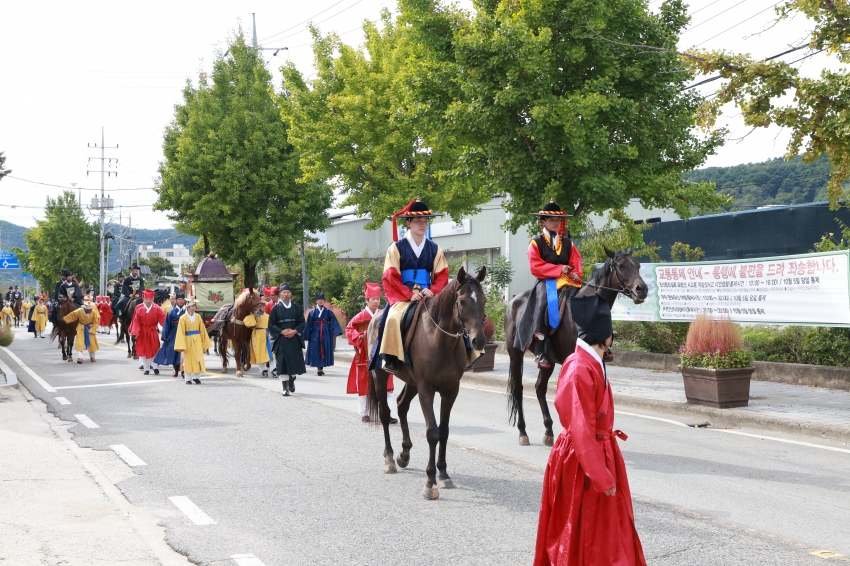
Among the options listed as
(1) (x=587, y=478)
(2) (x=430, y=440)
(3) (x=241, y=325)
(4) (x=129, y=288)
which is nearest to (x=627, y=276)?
(2) (x=430, y=440)

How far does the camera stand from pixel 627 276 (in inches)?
379

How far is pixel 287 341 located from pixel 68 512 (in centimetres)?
927

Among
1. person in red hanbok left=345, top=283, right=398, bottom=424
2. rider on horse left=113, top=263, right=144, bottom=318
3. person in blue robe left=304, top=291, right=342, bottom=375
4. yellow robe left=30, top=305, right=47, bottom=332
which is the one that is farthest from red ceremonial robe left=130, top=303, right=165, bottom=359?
yellow robe left=30, top=305, right=47, bottom=332

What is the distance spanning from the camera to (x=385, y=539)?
6270mm

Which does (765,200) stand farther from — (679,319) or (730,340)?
(730,340)

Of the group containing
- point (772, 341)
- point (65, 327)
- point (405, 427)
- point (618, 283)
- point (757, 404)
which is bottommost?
point (757, 404)

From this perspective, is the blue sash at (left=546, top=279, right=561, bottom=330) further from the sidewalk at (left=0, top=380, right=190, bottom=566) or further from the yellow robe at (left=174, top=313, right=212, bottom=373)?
the yellow robe at (left=174, top=313, right=212, bottom=373)

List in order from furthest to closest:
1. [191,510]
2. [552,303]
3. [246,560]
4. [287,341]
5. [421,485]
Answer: [287,341] < [552,303] < [421,485] < [191,510] < [246,560]

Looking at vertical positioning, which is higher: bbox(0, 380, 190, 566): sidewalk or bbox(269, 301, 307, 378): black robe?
bbox(269, 301, 307, 378): black robe

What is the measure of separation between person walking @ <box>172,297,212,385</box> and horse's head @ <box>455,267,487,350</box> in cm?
1182

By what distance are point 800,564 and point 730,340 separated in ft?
24.2

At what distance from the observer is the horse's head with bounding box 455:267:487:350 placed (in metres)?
7.40

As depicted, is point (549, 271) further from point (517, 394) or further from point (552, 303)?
point (517, 394)

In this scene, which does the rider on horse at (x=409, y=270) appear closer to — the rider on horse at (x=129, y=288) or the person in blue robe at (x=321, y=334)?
the person in blue robe at (x=321, y=334)
